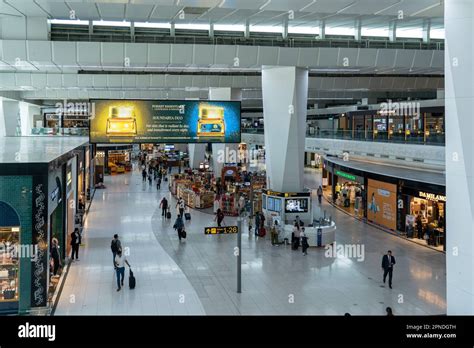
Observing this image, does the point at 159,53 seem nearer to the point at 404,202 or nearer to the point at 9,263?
the point at 9,263

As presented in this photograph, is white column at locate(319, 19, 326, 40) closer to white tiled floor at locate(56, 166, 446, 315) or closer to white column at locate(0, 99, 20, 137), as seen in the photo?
white tiled floor at locate(56, 166, 446, 315)

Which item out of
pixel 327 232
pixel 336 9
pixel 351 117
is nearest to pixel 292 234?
pixel 327 232

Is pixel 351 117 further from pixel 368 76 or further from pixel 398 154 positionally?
pixel 398 154

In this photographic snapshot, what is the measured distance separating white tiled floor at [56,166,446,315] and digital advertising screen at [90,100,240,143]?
3.81 m

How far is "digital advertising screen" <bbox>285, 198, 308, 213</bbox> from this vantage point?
19.7 meters

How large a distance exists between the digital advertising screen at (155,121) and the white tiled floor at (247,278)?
381cm

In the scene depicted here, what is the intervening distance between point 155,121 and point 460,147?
10.4 metres

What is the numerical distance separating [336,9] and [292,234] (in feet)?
29.7

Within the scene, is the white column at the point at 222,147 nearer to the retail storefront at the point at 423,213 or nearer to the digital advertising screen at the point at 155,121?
the retail storefront at the point at 423,213

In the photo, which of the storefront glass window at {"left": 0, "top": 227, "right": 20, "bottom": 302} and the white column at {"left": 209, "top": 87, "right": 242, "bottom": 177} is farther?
the white column at {"left": 209, "top": 87, "right": 242, "bottom": 177}

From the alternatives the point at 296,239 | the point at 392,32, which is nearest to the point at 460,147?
the point at 296,239

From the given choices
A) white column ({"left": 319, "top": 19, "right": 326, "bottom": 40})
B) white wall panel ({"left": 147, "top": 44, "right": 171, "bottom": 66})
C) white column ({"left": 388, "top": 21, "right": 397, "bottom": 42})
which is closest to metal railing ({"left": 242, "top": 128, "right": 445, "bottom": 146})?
white column ({"left": 388, "top": 21, "right": 397, "bottom": 42})

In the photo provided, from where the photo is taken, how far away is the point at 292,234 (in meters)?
17.3

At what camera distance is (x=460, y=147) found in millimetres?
6543
